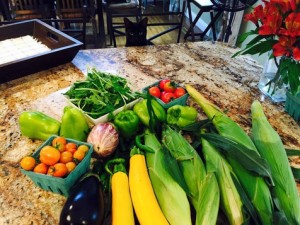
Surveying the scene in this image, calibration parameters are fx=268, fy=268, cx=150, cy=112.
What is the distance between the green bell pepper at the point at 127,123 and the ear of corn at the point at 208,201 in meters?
0.30

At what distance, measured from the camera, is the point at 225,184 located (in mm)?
727

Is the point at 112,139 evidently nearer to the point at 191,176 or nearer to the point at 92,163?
the point at 92,163

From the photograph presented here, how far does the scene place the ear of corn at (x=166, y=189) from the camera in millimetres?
661

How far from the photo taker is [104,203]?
70 cm

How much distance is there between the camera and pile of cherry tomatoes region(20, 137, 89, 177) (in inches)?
28.4

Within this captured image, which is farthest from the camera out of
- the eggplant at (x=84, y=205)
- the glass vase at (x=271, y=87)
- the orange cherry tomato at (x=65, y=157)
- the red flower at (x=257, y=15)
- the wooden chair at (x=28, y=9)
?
the wooden chair at (x=28, y=9)

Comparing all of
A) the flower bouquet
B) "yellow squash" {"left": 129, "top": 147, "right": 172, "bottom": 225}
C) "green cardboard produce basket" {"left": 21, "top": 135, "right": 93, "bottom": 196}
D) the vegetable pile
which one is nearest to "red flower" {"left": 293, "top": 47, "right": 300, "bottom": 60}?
the flower bouquet

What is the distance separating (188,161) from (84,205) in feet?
1.02

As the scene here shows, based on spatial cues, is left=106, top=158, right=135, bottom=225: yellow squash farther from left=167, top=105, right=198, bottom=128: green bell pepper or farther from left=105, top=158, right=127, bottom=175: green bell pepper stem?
left=167, top=105, right=198, bottom=128: green bell pepper

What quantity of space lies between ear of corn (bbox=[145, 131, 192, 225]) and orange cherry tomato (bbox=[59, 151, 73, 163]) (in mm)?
223

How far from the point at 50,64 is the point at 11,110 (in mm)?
333

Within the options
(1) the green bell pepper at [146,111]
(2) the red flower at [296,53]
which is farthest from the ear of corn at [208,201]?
(2) the red flower at [296,53]

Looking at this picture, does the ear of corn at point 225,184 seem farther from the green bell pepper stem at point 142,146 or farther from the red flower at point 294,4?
the red flower at point 294,4

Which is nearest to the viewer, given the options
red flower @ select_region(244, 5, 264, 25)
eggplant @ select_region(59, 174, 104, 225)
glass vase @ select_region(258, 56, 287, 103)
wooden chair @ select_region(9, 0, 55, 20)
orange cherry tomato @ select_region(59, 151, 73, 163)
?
eggplant @ select_region(59, 174, 104, 225)
